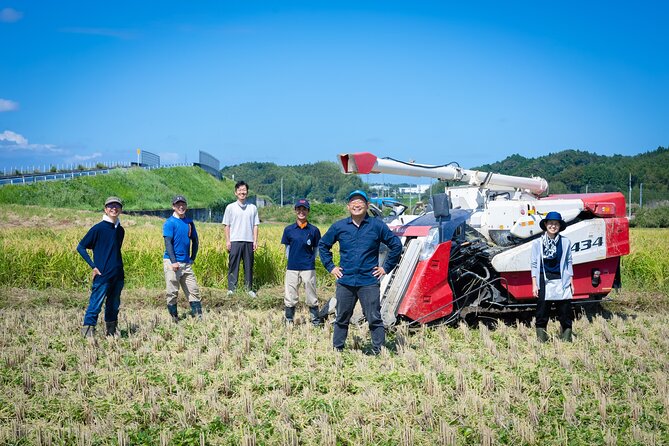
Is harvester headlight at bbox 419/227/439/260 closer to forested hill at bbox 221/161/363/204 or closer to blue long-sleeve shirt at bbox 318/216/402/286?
blue long-sleeve shirt at bbox 318/216/402/286

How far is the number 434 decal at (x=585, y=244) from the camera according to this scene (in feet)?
26.8

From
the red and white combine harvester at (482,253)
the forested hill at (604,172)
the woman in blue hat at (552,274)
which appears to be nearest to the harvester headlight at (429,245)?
the red and white combine harvester at (482,253)

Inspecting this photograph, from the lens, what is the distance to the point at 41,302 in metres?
10.0

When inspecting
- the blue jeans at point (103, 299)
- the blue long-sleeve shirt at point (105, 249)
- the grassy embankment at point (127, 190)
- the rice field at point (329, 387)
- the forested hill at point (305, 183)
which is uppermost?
the forested hill at point (305, 183)

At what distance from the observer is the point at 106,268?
7.59 meters

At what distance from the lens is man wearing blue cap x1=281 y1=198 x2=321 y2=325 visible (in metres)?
8.44

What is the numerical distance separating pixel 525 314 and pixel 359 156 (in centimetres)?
357

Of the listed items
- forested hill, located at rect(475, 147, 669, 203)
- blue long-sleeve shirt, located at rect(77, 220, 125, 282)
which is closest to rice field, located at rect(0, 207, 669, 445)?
blue long-sleeve shirt, located at rect(77, 220, 125, 282)

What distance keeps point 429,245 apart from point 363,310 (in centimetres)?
156

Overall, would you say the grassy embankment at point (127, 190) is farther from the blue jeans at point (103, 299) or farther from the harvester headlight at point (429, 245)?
the harvester headlight at point (429, 245)

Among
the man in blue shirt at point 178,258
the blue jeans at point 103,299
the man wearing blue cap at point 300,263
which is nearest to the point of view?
the blue jeans at point 103,299

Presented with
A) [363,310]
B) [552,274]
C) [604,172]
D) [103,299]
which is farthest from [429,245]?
[604,172]

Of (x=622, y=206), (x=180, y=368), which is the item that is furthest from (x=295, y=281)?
(x=622, y=206)

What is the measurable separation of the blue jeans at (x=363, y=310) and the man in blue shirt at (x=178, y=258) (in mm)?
2786
